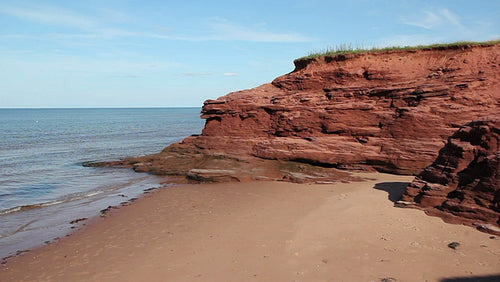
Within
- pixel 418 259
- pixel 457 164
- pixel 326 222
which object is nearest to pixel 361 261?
pixel 418 259

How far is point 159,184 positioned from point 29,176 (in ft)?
25.5

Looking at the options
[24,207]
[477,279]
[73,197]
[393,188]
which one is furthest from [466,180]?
[24,207]

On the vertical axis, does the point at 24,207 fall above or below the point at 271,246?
below

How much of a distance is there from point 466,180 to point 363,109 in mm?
6998

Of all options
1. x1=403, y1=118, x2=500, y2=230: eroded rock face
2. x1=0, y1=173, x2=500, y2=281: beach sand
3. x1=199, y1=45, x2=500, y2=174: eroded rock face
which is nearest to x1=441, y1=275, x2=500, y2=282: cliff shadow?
x1=0, y1=173, x2=500, y2=281: beach sand

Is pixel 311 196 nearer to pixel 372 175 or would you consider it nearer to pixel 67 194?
pixel 372 175

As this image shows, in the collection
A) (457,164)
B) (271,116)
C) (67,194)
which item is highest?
(271,116)

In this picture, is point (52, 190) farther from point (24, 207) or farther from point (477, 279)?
point (477, 279)

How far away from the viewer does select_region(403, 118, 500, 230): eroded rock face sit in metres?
8.14

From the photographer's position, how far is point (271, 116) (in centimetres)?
1719

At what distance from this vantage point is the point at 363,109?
1549cm

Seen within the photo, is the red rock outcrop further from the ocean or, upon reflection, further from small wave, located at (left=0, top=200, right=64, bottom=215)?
small wave, located at (left=0, top=200, right=64, bottom=215)

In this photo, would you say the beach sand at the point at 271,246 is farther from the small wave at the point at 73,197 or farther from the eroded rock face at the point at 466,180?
the small wave at the point at 73,197

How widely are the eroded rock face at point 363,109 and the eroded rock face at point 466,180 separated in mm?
4025
